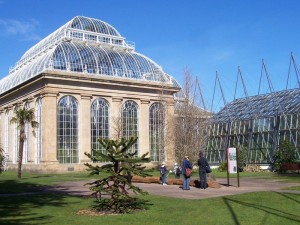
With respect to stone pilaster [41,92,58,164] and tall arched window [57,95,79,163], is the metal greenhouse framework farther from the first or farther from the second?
stone pilaster [41,92,58,164]

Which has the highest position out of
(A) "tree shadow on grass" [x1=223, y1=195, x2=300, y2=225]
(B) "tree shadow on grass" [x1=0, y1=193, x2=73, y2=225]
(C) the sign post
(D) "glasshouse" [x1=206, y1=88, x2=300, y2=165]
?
(D) "glasshouse" [x1=206, y1=88, x2=300, y2=165]

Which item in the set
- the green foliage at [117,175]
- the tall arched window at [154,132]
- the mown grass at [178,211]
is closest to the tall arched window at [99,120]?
the tall arched window at [154,132]

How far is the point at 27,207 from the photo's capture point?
16.7 metres

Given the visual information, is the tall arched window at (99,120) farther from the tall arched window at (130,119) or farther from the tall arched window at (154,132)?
the tall arched window at (154,132)

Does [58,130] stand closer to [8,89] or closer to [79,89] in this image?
[79,89]

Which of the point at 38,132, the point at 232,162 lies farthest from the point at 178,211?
the point at 38,132

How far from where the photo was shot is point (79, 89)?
5344 cm

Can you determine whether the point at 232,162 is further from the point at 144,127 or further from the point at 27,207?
the point at 144,127

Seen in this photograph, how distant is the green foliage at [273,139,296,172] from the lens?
144ft

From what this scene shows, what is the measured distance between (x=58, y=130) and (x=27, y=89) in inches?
328

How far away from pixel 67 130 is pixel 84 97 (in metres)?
4.56

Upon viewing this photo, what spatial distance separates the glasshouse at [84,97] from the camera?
51681 mm

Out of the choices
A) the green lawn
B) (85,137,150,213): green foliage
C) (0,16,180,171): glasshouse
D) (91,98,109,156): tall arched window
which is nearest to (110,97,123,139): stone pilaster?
(0,16,180,171): glasshouse

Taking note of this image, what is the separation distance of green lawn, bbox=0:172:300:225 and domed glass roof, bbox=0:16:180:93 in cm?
3614
